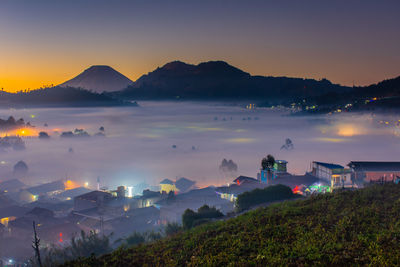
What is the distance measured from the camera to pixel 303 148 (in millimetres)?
141375

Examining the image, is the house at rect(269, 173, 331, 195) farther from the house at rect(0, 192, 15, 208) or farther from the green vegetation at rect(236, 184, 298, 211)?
the house at rect(0, 192, 15, 208)

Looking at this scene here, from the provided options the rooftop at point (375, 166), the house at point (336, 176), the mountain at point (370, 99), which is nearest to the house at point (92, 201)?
the house at point (336, 176)

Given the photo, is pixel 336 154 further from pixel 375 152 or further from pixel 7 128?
pixel 7 128

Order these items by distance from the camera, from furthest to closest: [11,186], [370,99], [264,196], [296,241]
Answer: [370,99], [11,186], [264,196], [296,241]

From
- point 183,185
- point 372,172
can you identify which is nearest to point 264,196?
point 372,172

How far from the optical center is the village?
4091cm

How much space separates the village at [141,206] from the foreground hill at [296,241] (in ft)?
74.7

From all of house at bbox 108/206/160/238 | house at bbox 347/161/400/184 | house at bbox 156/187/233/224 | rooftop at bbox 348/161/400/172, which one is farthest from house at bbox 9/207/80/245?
rooftop at bbox 348/161/400/172

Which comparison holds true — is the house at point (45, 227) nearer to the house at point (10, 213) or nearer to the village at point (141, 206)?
the village at point (141, 206)

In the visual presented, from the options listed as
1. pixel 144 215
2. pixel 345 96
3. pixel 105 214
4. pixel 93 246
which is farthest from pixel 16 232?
pixel 345 96

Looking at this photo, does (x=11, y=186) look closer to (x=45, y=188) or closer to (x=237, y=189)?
(x=45, y=188)

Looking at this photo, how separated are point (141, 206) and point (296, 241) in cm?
4295

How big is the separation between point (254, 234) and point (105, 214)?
38.3 meters

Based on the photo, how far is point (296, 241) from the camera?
38.9 feet
